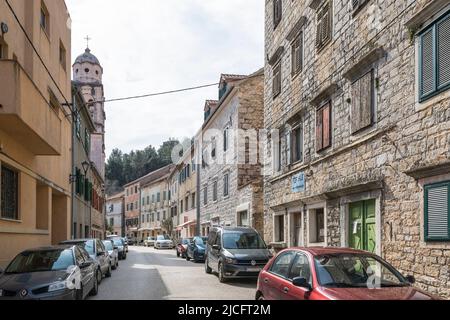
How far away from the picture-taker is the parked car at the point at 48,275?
9.45m

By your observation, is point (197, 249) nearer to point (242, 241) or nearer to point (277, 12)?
point (242, 241)

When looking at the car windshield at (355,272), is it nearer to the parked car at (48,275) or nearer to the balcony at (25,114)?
the parked car at (48,275)

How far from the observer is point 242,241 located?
17734 millimetres

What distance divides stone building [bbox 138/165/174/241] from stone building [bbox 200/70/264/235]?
3407 centimetres

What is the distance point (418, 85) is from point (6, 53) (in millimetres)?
10696

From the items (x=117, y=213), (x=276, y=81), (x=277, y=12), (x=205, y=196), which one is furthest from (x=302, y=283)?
(x=117, y=213)

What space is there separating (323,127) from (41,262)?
942 centimetres

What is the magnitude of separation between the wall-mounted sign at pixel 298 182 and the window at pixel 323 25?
4612 millimetres

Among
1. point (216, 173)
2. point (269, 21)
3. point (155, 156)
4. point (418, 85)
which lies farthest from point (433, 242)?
point (155, 156)

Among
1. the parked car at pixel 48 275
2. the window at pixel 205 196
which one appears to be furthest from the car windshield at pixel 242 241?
the window at pixel 205 196

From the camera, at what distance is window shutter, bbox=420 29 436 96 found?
10.0 metres

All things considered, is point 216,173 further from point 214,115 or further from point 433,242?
point 433,242

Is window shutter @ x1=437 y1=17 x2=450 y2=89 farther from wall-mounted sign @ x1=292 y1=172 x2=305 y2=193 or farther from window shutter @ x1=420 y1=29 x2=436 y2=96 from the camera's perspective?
wall-mounted sign @ x1=292 y1=172 x2=305 y2=193

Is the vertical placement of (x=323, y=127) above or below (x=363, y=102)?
below
